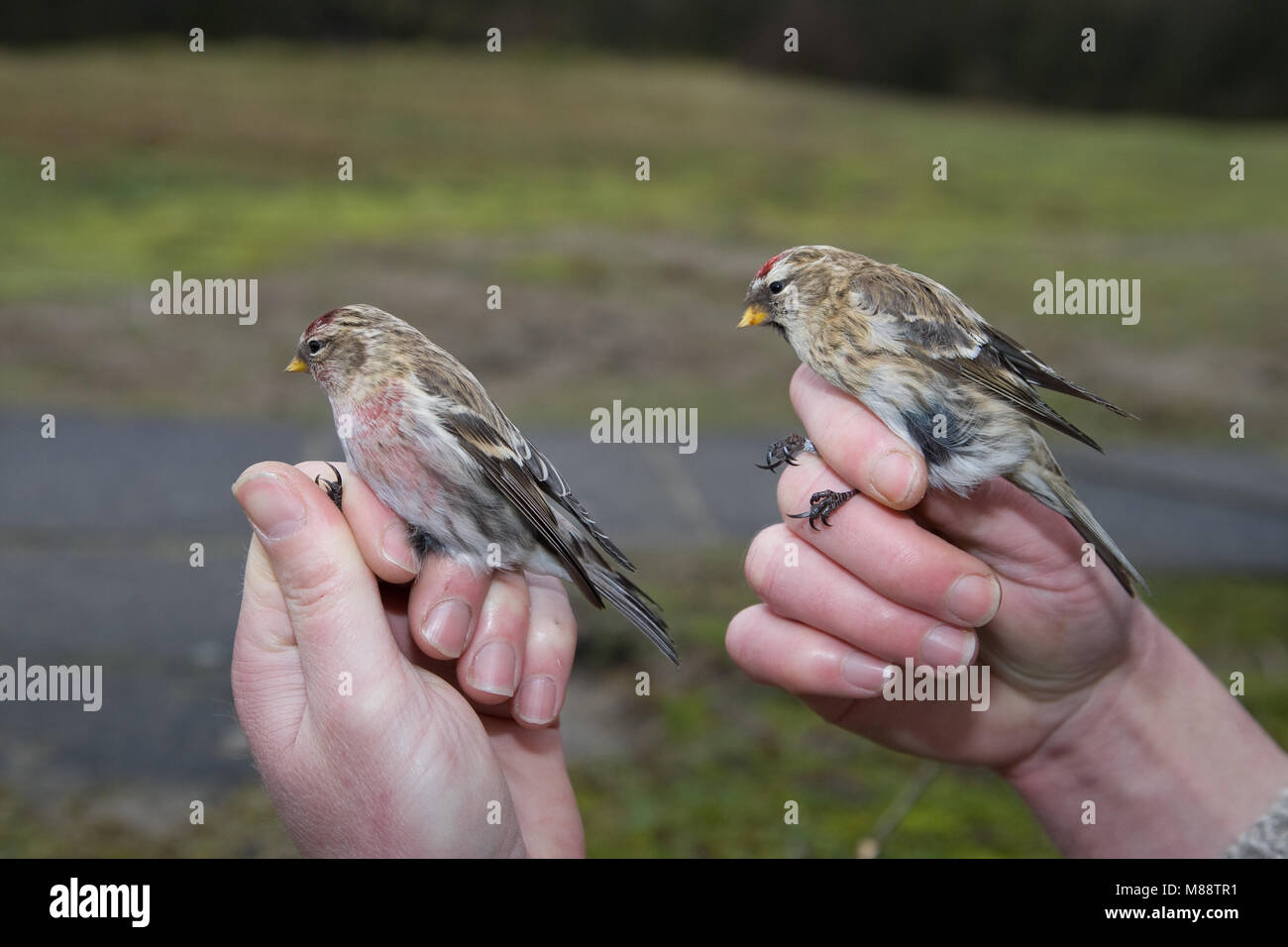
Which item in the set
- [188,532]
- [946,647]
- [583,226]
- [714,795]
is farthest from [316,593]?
[583,226]

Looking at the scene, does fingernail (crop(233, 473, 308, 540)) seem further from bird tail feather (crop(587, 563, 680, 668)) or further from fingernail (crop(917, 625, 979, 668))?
fingernail (crop(917, 625, 979, 668))

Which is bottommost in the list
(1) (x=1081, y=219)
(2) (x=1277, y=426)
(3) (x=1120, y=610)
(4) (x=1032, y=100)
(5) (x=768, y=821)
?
(5) (x=768, y=821)

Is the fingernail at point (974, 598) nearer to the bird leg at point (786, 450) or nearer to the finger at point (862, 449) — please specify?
the finger at point (862, 449)

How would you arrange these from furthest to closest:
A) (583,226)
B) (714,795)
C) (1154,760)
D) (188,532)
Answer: (583,226) < (188,532) < (714,795) < (1154,760)

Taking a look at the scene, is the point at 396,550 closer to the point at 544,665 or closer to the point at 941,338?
the point at 544,665

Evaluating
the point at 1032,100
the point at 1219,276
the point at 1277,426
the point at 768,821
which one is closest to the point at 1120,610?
the point at 768,821

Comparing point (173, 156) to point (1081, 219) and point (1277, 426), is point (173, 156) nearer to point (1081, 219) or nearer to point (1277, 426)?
point (1081, 219)

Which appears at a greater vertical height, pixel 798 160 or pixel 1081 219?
pixel 798 160
